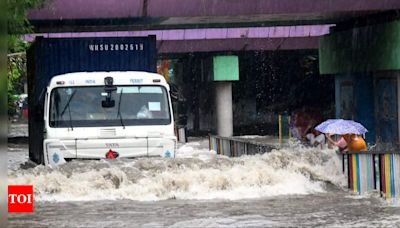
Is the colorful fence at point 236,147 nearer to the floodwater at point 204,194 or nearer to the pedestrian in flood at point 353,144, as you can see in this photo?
the floodwater at point 204,194

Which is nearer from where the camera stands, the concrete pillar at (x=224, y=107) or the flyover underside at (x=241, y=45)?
the flyover underside at (x=241, y=45)

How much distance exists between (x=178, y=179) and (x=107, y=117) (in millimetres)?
2228

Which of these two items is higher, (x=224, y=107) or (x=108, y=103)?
(x=224, y=107)

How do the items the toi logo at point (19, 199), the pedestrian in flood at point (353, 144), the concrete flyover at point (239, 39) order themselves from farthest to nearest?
the concrete flyover at point (239, 39) → the pedestrian in flood at point (353, 144) → the toi logo at point (19, 199)

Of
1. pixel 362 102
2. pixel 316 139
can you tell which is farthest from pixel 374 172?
pixel 362 102

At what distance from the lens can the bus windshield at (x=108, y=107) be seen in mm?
13914

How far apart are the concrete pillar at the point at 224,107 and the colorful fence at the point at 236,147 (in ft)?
44.9

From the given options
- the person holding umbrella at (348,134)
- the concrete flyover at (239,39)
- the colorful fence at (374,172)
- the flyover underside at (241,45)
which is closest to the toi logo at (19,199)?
the colorful fence at (374,172)

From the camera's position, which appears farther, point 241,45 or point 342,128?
point 241,45

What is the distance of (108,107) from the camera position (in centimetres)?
1407

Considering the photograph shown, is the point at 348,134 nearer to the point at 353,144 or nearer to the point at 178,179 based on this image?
the point at 353,144

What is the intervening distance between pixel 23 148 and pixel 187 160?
60.5ft

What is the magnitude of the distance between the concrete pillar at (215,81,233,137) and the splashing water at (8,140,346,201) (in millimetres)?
22776

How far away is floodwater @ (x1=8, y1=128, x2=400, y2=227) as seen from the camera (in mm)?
9977
